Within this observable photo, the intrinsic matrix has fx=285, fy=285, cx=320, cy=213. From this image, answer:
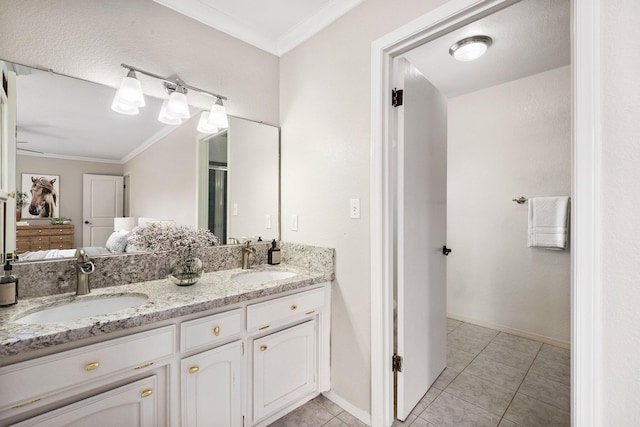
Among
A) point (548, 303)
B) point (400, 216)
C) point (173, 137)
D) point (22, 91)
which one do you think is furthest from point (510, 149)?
point (22, 91)

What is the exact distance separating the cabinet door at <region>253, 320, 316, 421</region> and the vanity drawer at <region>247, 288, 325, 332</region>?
7 centimetres

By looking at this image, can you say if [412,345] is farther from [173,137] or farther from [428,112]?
[173,137]

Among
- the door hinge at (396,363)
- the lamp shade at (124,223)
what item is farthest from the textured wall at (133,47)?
Answer: the door hinge at (396,363)

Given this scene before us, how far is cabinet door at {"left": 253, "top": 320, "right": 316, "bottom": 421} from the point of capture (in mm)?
1474

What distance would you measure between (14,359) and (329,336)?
142 cm

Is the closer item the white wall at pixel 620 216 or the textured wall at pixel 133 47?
the white wall at pixel 620 216

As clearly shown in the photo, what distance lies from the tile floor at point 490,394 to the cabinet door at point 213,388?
0.41 meters

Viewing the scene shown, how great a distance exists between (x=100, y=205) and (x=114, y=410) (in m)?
1.00

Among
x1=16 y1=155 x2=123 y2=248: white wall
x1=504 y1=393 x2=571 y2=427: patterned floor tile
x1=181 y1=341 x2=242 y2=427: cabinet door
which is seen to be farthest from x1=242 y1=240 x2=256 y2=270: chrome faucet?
x1=504 y1=393 x2=571 y2=427: patterned floor tile

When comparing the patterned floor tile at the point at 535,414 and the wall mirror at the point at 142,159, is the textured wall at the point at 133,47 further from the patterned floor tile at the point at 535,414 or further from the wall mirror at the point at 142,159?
the patterned floor tile at the point at 535,414

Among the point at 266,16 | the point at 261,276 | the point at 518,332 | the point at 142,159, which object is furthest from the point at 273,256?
the point at 518,332

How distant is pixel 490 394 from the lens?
1911 millimetres

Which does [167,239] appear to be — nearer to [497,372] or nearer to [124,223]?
[124,223]

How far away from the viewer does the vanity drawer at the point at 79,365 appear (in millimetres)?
863
